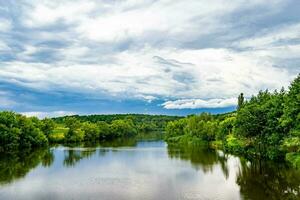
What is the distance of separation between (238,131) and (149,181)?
25.2 metres

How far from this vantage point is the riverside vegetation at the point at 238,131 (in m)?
42.8

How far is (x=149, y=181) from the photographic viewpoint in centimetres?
3544

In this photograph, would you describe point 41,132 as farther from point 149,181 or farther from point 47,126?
point 149,181

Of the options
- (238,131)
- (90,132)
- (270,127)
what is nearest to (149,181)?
(270,127)

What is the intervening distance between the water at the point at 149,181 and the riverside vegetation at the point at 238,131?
15.0ft

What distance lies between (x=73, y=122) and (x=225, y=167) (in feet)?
246

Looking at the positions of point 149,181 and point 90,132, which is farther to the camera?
point 90,132

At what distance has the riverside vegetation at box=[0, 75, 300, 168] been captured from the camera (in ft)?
141

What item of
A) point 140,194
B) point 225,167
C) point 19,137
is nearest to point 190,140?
point 19,137

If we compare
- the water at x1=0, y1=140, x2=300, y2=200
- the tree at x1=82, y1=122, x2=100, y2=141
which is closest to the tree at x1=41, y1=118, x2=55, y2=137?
the tree at x1=82, y1=122, x2=100, y2=141

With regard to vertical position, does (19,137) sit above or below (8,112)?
below

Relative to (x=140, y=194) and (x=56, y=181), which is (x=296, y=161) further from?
(x=56, y=181)

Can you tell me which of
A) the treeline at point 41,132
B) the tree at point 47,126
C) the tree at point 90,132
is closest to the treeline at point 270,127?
the treeline at point 41,132

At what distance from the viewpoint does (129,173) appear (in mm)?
41156
